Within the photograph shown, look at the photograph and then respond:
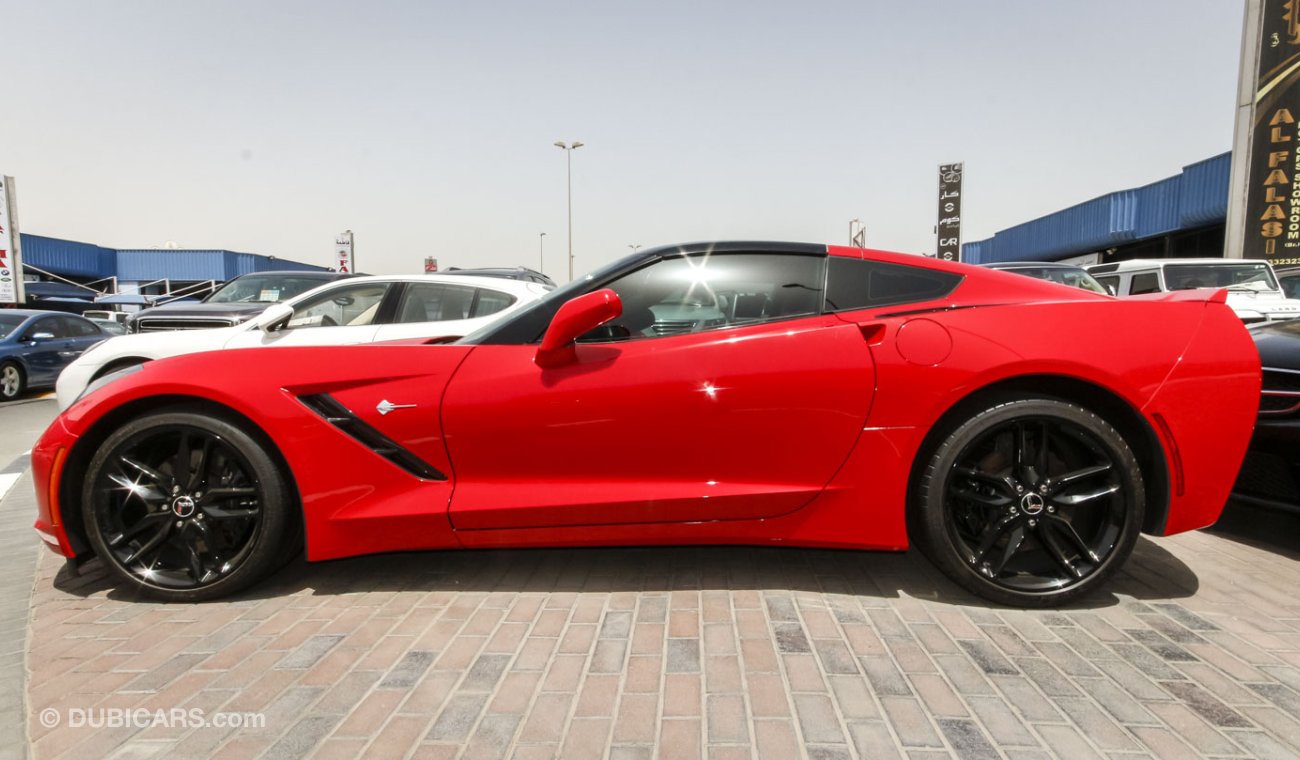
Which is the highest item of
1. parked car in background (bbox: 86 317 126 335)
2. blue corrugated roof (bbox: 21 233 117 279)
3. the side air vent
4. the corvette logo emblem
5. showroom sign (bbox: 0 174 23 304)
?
blue corrugated roof (bbox: 21 233 117 279)

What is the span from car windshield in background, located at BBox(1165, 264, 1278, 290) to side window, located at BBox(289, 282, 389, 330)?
1108cm

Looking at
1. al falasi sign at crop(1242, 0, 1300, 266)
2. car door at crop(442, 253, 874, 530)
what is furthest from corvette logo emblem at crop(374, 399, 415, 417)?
al falasi sign at crop(1242, 0, 1300, 266)

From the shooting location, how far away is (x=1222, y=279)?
9.73 meters

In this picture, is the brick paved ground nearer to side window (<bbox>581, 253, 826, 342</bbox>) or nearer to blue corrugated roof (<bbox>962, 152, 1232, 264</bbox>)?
side window (<bbox>581, 253, 826, 342</bbox>)

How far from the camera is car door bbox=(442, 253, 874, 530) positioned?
7.27ft

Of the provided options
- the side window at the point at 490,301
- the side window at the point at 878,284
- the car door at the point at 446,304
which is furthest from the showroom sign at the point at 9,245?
the side window at the point at 878,284

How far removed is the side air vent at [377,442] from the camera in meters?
2.28

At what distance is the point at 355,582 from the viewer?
258cm

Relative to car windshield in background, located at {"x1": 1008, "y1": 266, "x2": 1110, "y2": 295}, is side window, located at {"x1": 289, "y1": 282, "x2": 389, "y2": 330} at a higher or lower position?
lower

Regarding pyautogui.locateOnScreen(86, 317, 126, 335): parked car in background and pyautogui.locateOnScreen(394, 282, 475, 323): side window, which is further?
pyautogui.locateOnScreen(86, 317, 126, 335): parked car in background

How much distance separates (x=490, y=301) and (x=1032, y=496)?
435 centimetres

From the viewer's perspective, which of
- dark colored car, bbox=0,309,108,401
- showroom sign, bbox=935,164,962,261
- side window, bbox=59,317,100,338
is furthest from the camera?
showroom sign, bbox=935,164,962,261

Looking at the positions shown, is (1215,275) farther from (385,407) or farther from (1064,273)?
(385,407)

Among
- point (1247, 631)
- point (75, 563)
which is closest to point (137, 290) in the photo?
point (75, 563)
